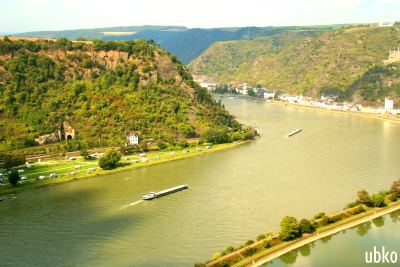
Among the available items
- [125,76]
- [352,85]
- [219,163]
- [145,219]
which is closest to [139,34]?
[352,85]

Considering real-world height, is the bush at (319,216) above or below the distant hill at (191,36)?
below

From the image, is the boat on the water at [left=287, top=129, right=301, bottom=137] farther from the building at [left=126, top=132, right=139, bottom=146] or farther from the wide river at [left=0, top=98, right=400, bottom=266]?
the building at [left=126, top=132, right=139, bottom=146]

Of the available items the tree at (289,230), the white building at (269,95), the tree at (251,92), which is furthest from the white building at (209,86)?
the tree at (289,230)

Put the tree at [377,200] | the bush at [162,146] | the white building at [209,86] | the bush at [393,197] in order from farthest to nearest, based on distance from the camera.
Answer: the white building at [209,86] < the bush at [162,146] < the bush at [393,197] < the tree at [377,200]

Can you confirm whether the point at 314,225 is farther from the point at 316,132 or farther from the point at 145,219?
the point at 316,132

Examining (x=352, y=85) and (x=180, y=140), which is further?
(x=352, y=85)

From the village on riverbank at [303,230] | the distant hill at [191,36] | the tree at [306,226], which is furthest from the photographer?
the distant hill at [191,36]

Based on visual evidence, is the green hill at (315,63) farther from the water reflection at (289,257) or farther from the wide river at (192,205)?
the water reflection at (289,257)
